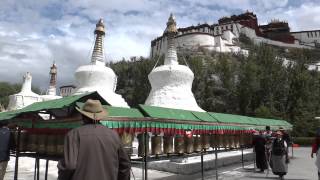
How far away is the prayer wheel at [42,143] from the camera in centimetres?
855

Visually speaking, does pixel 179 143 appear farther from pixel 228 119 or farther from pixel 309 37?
pixel 309 37

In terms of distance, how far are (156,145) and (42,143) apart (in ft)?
9.52

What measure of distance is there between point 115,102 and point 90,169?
1698 cm

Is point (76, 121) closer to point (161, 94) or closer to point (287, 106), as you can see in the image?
point (161, 94)

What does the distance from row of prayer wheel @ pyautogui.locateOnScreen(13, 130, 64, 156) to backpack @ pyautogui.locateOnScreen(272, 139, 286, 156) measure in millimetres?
7010

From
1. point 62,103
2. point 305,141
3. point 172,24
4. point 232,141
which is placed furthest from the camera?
point 305,141

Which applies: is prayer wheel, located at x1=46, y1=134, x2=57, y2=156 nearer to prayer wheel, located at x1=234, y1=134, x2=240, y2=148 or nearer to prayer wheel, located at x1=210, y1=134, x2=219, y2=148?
prayer wheel, located at x1=210, y1=134, x2=219, y2=148

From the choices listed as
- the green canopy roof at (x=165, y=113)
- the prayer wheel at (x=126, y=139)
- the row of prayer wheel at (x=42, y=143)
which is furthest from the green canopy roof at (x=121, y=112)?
Answer: the row of prayer wheel at (x=42, y=143)

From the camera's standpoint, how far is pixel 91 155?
3584 millimetres

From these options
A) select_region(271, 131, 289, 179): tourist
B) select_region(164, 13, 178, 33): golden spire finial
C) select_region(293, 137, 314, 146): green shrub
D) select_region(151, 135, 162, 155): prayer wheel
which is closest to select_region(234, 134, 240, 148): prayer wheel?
select_region(271, 131, 289, 179): tourist

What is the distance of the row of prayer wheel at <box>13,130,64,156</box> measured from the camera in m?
8.11

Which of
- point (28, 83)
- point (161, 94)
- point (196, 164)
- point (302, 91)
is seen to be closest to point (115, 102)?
point (161, 94)

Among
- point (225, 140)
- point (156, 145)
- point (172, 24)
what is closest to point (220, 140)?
point (225, 140)

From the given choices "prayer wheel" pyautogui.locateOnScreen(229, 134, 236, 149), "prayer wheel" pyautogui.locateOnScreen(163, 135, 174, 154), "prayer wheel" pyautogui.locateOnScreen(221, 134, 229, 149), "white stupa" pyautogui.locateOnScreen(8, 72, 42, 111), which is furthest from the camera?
"white stupa" pyautogui.locateOnScreen(8, 72, 42, 111)
